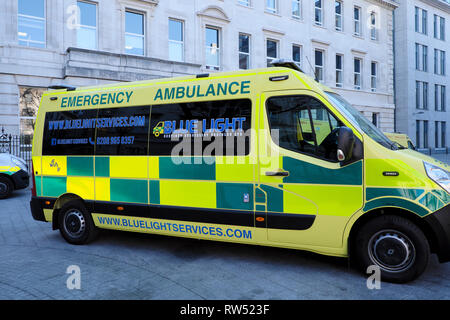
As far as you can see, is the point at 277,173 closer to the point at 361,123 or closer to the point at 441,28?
the point at 361,123

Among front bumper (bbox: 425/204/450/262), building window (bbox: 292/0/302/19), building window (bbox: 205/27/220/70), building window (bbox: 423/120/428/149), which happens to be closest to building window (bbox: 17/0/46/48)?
building window (bbox: 205/27/220/70)

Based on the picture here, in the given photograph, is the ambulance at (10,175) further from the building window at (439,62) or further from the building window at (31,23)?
the building window at (439,62)

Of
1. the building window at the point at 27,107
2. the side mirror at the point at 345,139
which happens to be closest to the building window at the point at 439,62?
the building window at the point at 27,107

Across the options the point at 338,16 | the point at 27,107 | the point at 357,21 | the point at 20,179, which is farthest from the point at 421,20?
the point at 20,179

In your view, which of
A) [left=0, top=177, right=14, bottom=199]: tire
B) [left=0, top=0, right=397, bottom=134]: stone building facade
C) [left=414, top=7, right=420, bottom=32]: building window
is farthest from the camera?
[left=414, top=7, right=420, bottom=32]: building window

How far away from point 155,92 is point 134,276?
8.02 ft

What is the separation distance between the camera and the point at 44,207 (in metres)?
6.14

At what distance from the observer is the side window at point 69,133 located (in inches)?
227

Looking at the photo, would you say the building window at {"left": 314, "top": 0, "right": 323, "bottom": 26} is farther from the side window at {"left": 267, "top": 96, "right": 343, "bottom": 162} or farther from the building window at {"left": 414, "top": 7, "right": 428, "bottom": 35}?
the side window at {"left": 267, "top": 96, "right": 343, "bottom": 162}

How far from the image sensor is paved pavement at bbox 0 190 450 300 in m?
3.84

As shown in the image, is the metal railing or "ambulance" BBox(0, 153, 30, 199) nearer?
"ambulance" BBox(0, 153, 30, 199)

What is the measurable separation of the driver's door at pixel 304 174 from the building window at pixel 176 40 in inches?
618

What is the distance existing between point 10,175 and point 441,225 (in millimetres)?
11177
